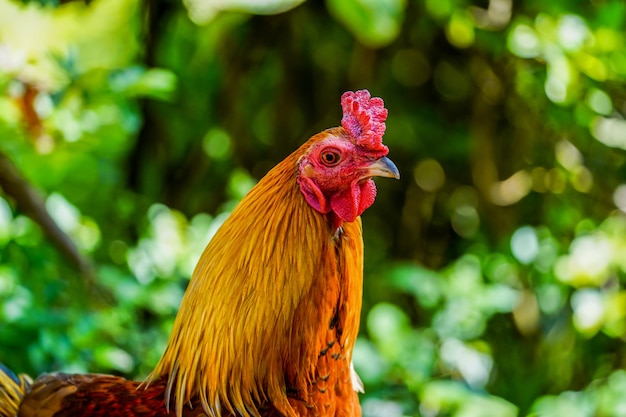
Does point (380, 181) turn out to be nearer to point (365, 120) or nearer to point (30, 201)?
point (30, 201)

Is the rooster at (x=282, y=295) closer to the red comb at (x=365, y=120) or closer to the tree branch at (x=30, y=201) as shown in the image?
the red comb at (x=365, y=120)

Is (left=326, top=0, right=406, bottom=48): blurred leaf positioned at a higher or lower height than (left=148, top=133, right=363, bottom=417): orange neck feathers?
higher

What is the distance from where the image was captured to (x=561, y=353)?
4.64m

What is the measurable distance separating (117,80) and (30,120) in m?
0.43

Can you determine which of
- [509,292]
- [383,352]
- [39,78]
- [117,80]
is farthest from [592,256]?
[39,78]

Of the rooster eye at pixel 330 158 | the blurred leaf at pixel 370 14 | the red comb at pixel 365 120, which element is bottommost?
the rooster eye at pixel 330 158

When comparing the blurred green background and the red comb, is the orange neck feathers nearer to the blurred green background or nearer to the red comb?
the red comb

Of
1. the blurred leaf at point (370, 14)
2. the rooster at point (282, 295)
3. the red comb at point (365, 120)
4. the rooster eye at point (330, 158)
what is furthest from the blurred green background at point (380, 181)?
the rooster eye at point (330, 158)

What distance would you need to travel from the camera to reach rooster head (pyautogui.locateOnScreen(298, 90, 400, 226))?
7.02ft

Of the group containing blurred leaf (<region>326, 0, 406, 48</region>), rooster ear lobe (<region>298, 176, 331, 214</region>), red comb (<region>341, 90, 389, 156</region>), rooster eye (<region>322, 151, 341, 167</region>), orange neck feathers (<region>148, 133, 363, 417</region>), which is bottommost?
orange neck feathers (<region>148, 133, 363, 417</region>)

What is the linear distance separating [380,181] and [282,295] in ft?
11.1

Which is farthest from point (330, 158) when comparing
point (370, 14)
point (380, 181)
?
point (380, 181)

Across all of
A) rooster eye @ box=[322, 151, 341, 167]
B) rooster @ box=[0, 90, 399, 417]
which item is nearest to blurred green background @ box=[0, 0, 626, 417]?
rooster @ box=[0, 90, 399, 417]

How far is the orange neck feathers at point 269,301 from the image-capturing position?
2.19 metres
